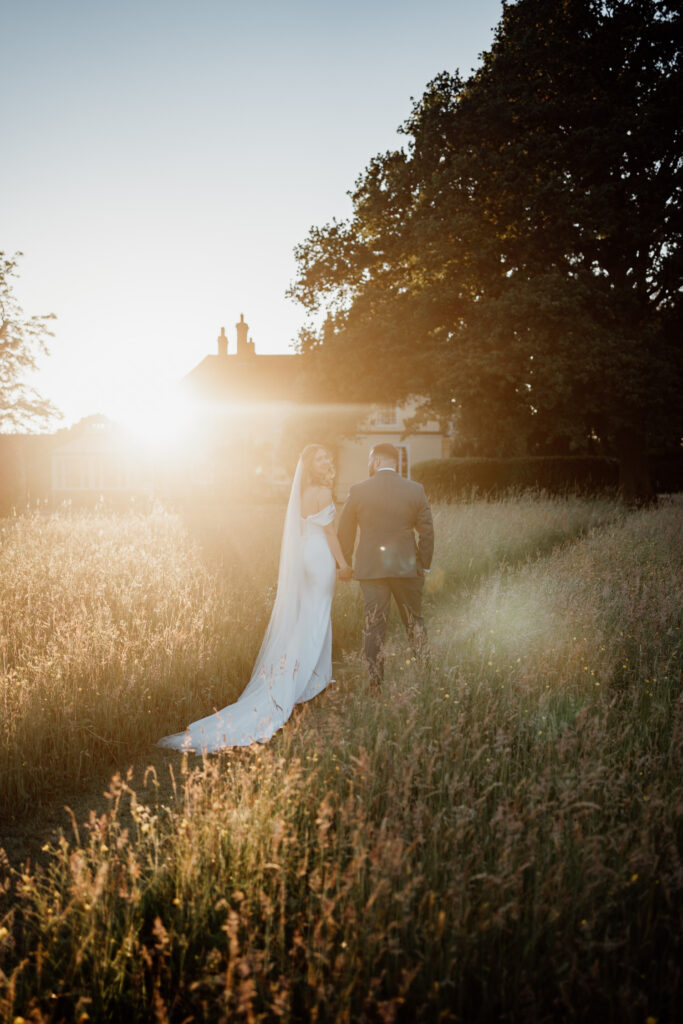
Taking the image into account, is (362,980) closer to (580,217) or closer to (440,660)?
(440,660)

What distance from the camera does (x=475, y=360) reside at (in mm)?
17438

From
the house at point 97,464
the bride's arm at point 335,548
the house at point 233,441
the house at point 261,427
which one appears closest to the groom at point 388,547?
the bride's arm at point 335,548

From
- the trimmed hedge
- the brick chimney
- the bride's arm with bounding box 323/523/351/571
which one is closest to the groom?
the bride's arm with bounding box 323/523/351/571

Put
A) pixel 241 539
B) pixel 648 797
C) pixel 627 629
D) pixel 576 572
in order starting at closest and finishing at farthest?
pixel 648 797, pixel 627 629, pixel 576 572, pixel 241 539

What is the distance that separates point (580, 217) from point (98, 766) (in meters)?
18.2

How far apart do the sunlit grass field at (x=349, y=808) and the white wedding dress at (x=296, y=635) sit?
250mm

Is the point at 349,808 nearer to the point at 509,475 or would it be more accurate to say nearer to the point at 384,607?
the point at 384,607

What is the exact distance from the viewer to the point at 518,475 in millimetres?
24359

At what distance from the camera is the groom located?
580 cm

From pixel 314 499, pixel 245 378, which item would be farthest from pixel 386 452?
pixel 245 378

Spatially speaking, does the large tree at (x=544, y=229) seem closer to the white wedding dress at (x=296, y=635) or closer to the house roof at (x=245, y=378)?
the white wedding dress at (x=296, y=635)

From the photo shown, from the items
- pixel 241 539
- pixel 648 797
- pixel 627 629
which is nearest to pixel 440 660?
pixel 627 629

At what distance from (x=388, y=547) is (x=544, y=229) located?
1598cm

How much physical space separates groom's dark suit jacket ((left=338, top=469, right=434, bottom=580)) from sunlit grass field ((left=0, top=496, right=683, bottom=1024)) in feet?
2.57
